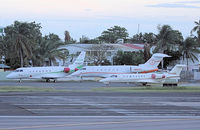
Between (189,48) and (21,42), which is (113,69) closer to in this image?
(21,42)

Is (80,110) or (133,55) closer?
(80,110)

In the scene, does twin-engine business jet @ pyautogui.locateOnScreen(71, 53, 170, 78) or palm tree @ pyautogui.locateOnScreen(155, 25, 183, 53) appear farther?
palm tree @ pyautogui.locateOnScreen(155, 25, 183, 53)

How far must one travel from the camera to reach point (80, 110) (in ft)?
67.6

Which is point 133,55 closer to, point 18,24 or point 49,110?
point 18,24

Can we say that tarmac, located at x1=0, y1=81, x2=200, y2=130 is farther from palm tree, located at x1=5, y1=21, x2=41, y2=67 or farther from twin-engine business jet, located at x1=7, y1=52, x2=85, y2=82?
palm tree, located at x1=5, y1=21, x2=41, y2=67

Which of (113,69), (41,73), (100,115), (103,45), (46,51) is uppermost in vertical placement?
(103,45)

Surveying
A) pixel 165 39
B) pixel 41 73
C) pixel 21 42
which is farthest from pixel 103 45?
pixel 41 73

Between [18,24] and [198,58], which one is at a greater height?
[18,24]

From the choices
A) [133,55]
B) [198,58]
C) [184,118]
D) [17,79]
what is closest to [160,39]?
[133,55]

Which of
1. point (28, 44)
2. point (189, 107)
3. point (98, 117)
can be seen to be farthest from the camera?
point (28, 44)

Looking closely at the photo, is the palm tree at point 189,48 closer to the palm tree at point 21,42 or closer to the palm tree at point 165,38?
the palm tree at point 165,38

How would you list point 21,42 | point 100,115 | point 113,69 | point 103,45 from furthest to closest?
point 103,45 < point 21,42 < point 113,69 < point 100,115

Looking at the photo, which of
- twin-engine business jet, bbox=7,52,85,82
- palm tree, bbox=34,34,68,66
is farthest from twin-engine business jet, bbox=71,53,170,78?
palm tree, bbox=34,34,68,66

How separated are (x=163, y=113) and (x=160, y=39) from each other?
→ 193 ft
